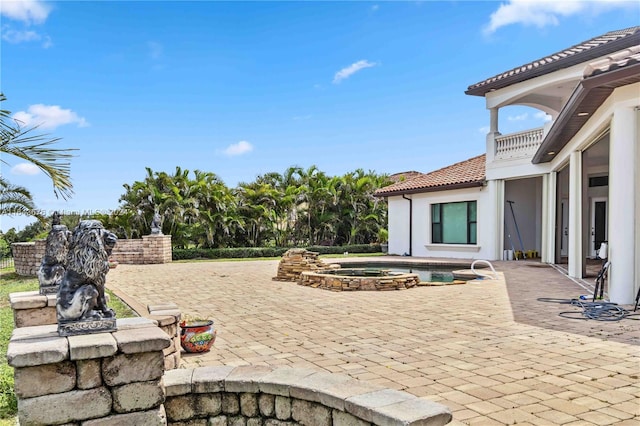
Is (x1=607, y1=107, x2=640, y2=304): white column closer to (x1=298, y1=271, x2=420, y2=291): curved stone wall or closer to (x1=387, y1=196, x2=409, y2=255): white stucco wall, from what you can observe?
(x1=298, y1=271, x2=420, y2=291): curved stone wall

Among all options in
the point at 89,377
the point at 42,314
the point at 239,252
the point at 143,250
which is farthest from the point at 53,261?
the point at 239,252

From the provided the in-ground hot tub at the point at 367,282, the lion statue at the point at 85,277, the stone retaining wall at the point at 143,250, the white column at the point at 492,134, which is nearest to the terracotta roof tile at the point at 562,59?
the white column at the point at 492,134

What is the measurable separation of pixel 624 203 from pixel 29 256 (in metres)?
18.4

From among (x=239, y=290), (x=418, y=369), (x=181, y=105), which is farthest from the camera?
(x=181, y=105)

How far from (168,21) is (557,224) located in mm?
13845

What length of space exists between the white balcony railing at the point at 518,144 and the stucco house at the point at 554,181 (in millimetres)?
39

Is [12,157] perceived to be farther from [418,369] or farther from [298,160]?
[298,160]

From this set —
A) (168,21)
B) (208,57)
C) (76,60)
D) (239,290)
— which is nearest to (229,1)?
(168,21)

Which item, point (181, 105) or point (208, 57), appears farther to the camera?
point (181, 105)

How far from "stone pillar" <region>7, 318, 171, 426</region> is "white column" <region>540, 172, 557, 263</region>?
1536cm

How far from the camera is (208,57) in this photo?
15.0 meters

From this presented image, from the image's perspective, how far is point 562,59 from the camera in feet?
46.2

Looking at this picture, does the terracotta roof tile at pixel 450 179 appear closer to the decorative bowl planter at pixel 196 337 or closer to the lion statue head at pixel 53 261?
the decorative bowl planter at pixel 196 337

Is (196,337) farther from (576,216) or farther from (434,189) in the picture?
(434,189)
